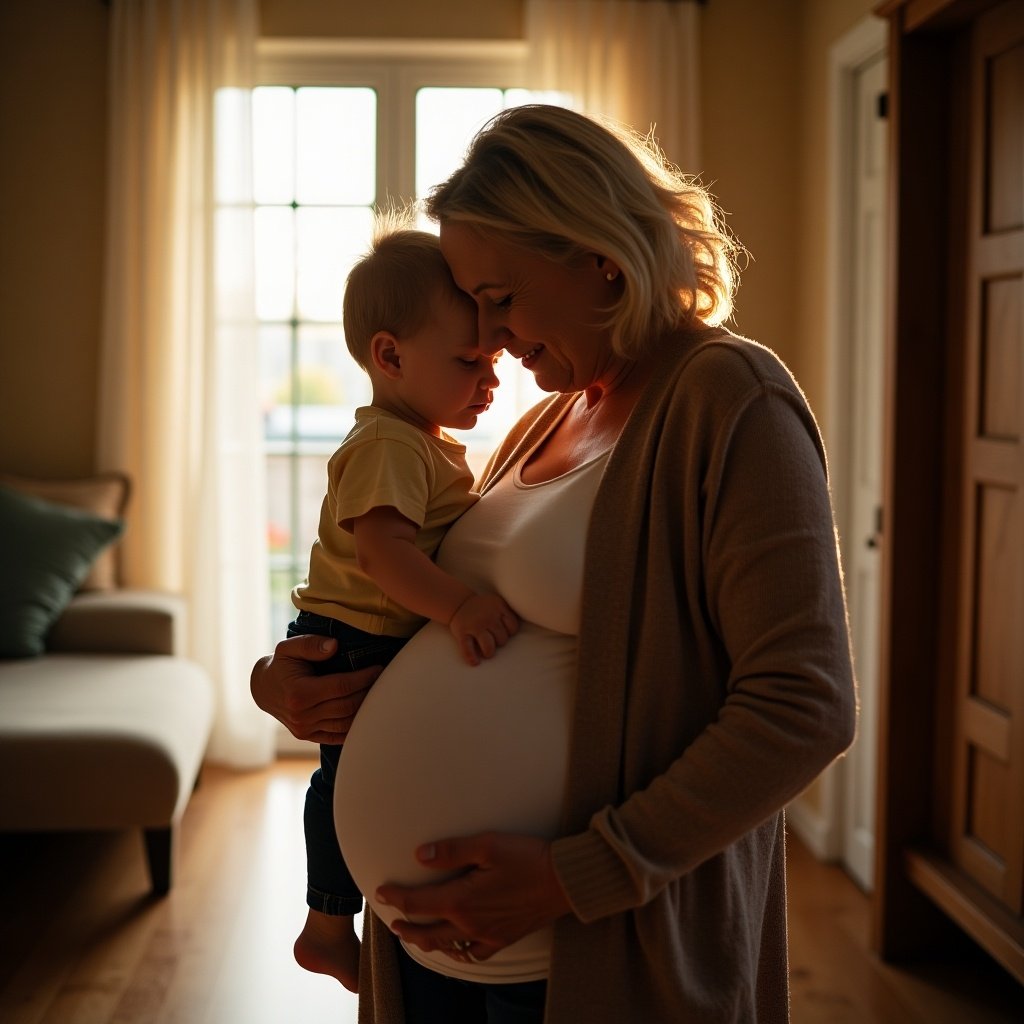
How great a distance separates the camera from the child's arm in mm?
1171

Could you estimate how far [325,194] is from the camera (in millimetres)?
4473

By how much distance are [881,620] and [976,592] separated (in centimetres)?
26

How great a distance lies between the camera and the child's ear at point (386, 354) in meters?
1.44

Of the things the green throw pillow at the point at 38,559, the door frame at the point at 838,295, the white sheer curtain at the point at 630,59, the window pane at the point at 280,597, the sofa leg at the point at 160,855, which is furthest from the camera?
the window pane at the point at 280,597

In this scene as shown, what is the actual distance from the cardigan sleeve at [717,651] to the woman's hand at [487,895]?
0.10 feet

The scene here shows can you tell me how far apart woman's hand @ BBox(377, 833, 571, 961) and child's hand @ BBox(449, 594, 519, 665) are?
0.18 meters

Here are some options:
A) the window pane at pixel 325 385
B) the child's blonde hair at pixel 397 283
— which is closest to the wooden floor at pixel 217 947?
the window pane at pixel 325 385

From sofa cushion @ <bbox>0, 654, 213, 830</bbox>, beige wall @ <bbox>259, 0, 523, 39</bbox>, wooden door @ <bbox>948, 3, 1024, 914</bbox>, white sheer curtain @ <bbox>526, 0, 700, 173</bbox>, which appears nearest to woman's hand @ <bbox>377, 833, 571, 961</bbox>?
wooden door @ <bbox>948, 3, 1024, 914</bbox>

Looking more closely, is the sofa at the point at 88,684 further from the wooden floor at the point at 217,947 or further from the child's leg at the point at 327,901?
the child's leg at the point at 327,901

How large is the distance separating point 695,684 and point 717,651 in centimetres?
4

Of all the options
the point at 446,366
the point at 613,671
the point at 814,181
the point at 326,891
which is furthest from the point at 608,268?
the point at 814,181

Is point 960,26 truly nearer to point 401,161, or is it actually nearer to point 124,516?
point 401,161

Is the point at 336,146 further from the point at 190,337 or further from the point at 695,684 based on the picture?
the point at 695,684

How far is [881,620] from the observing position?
112 inches
